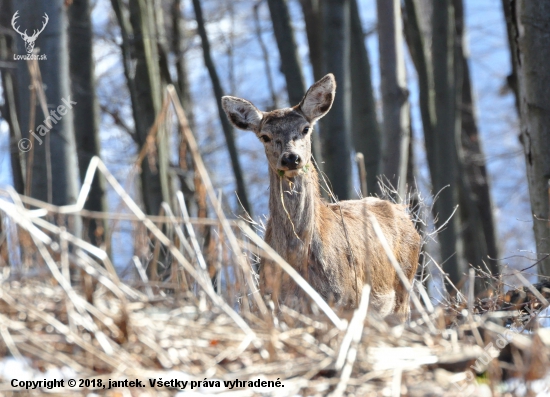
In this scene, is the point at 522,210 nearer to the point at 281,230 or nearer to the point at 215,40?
the point at 215,40

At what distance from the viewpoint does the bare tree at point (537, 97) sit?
294 inches

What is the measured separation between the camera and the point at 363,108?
40.9ft

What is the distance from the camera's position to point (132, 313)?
3461 mm

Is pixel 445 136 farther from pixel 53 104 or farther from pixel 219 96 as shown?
pixel 53 104

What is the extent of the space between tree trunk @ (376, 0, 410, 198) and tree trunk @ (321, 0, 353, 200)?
50 centimetres

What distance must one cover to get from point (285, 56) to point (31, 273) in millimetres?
9014

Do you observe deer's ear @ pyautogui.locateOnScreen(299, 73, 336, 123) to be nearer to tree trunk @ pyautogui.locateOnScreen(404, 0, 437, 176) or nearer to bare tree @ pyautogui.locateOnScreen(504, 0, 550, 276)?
bare tree @ pyautogui.locateOnScreen(504, 0, 550, 276)

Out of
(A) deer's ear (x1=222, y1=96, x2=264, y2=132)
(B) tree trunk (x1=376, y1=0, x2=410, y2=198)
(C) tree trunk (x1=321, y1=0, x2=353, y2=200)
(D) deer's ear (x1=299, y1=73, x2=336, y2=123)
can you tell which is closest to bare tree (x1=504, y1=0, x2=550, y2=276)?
(D) deer's ear (x1=299, y1=73, x2=336, y2=123)

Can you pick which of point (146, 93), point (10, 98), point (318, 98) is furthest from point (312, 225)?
point (10, 98)

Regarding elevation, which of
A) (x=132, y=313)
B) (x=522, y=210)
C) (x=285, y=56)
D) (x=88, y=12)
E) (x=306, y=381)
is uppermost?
(x=88, y=12)

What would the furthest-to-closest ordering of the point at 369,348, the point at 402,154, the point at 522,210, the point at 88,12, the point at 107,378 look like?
the point at 522,210, the point at 88,12, the point at 402,154, the point at 369,348, the point at 107,378

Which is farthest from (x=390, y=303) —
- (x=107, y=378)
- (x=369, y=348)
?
(x=107, y=378)

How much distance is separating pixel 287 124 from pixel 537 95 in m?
2.49

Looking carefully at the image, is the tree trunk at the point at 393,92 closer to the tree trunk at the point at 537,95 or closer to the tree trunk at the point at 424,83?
the tree trunk at the point at 537,95
